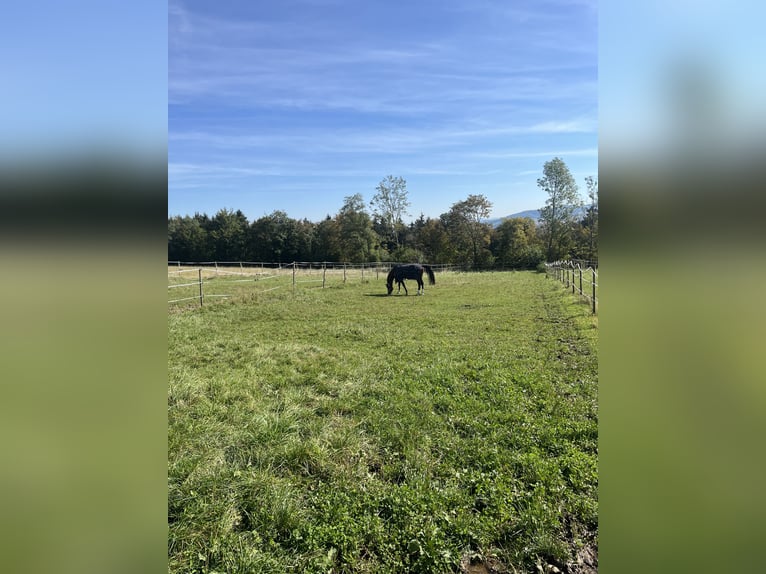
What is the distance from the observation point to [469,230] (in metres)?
52.9

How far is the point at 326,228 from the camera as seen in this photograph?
54844 millimetres

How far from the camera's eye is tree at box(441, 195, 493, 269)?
51.6 m

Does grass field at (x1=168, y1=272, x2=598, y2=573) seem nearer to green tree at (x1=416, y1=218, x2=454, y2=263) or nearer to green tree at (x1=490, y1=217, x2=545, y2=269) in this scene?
green tree at (x1=490, y1=217, x2=545, y2=269)

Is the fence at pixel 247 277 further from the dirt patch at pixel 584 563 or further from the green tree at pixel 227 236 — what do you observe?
the green tree at pixel 227 236

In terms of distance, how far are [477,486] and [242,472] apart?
6.15ft

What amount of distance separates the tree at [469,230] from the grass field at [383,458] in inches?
1755

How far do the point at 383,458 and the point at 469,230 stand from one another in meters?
51.2

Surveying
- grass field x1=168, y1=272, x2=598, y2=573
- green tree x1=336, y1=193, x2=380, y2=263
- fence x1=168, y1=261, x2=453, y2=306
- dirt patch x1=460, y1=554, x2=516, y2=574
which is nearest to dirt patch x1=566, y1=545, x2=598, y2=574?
grass field x1=168, y1=272, x2=598, y2=573

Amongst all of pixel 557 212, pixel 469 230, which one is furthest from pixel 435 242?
pixel 557 212

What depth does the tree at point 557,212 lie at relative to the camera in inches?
1371

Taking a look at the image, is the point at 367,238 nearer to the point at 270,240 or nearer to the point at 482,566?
the point at 270,240

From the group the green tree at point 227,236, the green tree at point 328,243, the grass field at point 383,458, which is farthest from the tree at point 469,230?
the grass field at point 383,458
